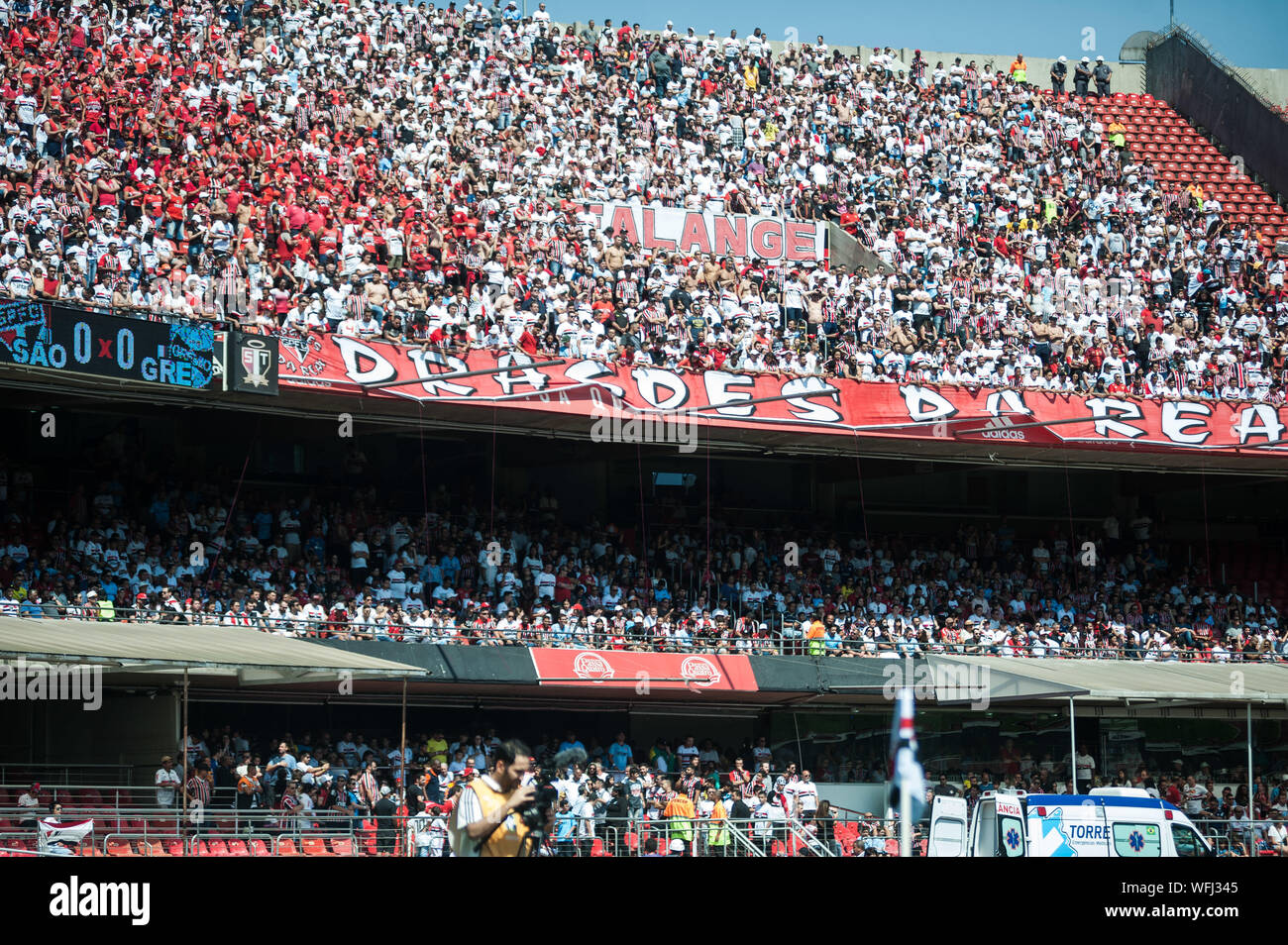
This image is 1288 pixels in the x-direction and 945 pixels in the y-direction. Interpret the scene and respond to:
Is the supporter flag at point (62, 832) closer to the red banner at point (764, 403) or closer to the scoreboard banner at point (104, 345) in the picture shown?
the scoreboard banner at point (104, 345)

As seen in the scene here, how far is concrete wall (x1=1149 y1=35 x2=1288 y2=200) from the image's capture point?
1640 inches

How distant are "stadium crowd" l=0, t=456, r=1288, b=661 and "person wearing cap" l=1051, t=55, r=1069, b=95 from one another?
47.6 ft

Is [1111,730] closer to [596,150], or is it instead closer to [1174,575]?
[1174,575]

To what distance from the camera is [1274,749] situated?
28.5m

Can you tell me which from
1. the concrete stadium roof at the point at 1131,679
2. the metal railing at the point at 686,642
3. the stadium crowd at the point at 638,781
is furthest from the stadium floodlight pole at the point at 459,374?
the concrete stadium roof at the point at 1131,679

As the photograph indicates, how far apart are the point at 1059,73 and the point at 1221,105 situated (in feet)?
14.6

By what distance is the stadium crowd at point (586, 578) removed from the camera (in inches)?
914

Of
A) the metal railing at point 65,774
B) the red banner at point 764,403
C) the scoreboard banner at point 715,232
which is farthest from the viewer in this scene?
the scoreboard banner at point 715,232

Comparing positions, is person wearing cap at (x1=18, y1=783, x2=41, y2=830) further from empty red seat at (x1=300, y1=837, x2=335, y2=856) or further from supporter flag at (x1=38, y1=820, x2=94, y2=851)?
empty red seat at (x1=300, y1=837, x2=335, y2=856)

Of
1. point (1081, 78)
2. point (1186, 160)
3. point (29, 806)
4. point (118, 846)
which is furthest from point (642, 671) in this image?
point (1081, 78)

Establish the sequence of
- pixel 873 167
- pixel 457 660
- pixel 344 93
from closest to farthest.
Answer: pixel 457 660 < pixel 344 93 < pixel 873 167

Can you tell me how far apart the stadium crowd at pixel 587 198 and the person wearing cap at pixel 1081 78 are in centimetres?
298
